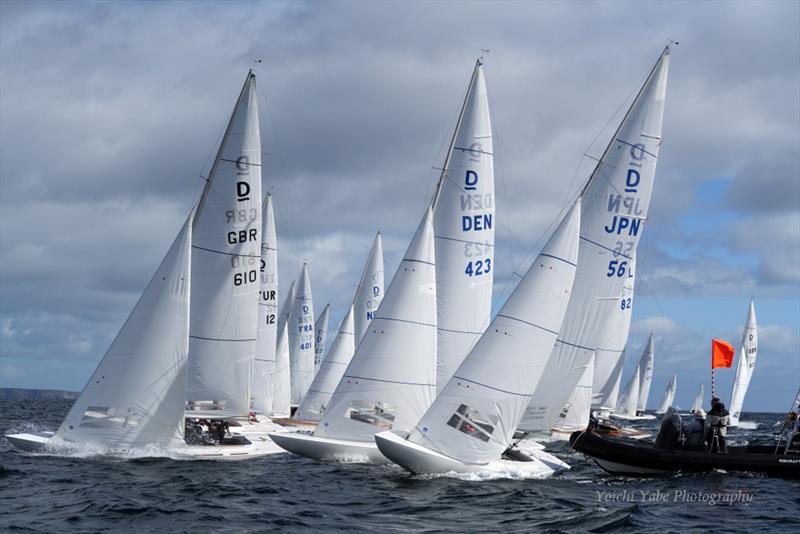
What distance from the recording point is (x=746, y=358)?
5600 centimetres

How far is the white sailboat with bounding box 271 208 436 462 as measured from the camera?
76.9ft

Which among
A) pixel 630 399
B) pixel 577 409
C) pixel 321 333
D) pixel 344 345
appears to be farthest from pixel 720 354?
pixel 630 399

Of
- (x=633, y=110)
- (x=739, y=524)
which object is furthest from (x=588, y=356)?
(x=739, y=524)

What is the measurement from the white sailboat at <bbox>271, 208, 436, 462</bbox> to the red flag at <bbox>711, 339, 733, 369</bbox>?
704 centimetres

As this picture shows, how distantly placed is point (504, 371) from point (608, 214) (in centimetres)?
557

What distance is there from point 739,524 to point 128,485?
438 inches

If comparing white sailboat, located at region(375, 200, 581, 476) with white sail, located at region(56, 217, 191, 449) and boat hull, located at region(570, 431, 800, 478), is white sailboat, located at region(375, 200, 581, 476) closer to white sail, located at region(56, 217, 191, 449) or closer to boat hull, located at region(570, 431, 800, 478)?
boat hull, located at region(570, 431, 800, 478)

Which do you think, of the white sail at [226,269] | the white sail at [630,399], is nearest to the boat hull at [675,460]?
the white sail at [226,269]

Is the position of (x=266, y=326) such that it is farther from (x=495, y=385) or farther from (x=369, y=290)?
(x=495, y=385)

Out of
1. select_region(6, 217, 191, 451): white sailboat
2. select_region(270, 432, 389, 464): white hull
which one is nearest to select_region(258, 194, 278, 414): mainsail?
select_region(270, 432, 389, 464): white hull

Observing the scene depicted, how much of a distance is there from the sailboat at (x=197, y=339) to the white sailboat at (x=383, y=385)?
2.27 m

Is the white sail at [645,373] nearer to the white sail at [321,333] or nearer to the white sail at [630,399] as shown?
the white sail at [630,399]

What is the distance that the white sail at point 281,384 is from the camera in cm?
3706

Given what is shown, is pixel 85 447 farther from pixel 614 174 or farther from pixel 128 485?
pixel 614 174
